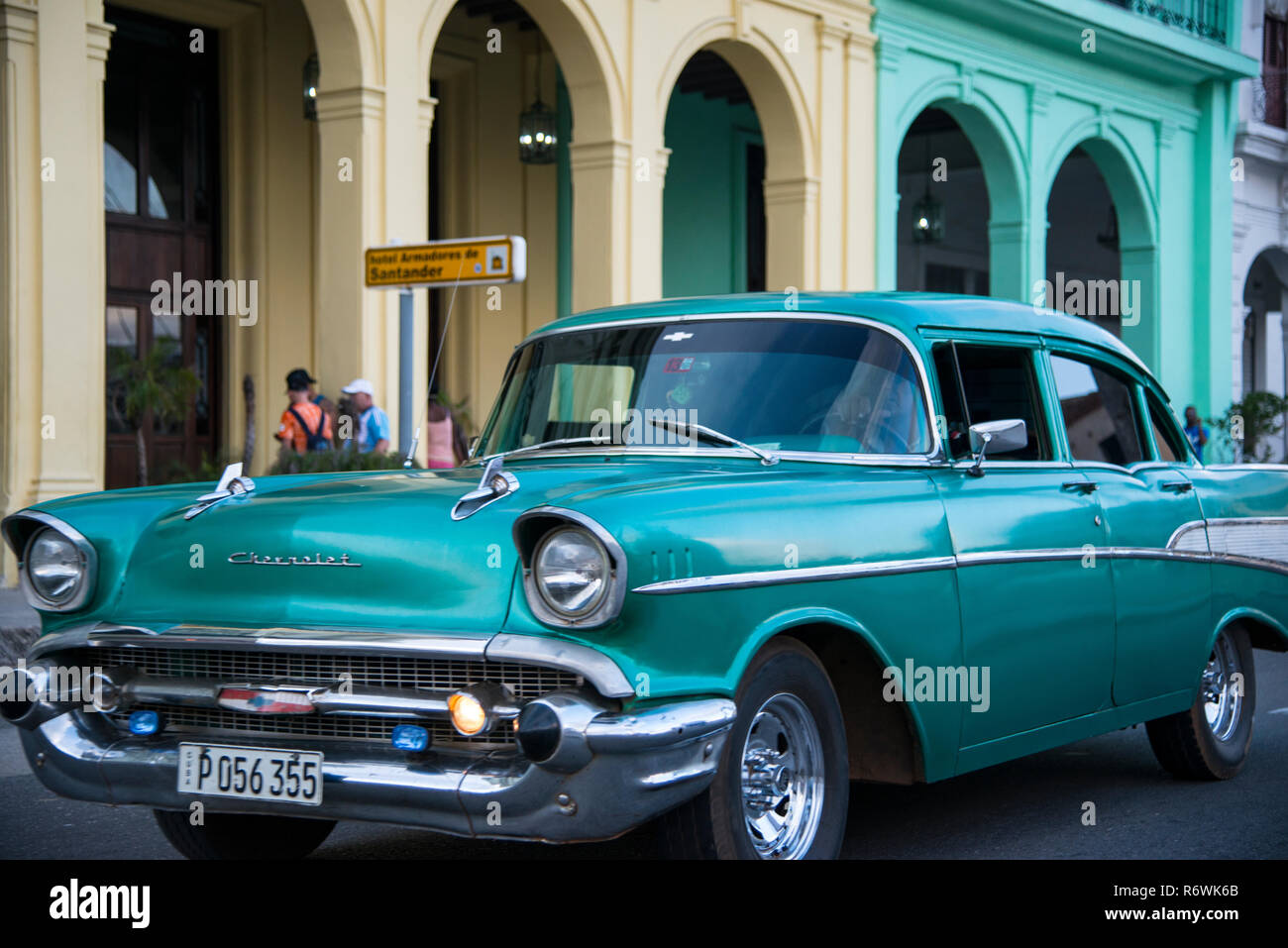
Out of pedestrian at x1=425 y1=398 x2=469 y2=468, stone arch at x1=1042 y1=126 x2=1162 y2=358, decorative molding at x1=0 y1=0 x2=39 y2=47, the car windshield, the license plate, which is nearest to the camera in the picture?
the license plate

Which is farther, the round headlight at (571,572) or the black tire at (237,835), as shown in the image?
the black tire at (237,835)

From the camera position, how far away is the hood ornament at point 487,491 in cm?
379

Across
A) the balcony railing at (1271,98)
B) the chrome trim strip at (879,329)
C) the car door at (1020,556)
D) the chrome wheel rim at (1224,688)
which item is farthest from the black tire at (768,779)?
the balcony railing at (1271,98)

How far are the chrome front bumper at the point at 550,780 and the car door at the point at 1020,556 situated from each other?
4.13 ft

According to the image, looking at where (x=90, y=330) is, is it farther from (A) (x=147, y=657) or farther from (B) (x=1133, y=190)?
(B) (x=1133, y=190)

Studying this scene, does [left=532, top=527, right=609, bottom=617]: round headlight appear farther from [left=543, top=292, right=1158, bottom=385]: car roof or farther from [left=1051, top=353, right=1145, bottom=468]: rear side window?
[left=1051, top=353, right=1145, bottom=468]: rear side window

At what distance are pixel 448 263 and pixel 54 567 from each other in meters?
5.72

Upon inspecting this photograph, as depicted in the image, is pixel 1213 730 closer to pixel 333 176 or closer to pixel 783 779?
pixel 783 779

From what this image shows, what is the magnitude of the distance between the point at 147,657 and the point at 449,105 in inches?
581

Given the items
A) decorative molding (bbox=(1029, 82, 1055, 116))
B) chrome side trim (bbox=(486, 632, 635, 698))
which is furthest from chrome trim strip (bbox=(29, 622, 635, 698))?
decorative molding (bbox=(1029, 82, 1055, 116))

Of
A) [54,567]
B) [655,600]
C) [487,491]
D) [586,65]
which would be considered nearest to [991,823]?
[655,600]

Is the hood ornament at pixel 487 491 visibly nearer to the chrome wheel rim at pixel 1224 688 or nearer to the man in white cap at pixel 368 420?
the chrome wheel rim at pixel 1224 688

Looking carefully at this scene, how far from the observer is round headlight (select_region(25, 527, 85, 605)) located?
4.16 meters

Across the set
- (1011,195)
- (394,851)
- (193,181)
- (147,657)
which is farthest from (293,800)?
(1011,195)
